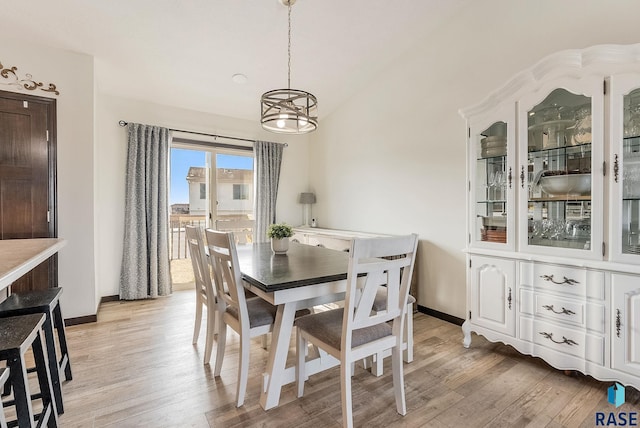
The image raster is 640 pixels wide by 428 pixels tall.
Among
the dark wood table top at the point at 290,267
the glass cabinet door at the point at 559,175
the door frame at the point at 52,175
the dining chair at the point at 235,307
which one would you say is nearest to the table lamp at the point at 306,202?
the dark wood table top at the point at 290,267

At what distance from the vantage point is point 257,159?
14.8 feet

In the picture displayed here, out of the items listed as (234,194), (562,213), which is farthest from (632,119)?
(234,194)

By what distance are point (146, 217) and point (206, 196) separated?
859 millimetres

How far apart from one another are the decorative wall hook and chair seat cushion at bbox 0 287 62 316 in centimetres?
198

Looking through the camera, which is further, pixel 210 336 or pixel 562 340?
pixel 210 336

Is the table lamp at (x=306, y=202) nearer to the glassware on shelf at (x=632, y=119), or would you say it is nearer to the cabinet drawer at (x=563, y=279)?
the cabinet drawer at (x=563, y=279)

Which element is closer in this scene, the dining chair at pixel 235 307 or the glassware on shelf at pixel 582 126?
the dining chair at pixel 235 307

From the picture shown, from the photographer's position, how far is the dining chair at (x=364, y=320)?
1438mm

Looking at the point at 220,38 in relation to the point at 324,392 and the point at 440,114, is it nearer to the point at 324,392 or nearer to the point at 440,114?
the point at 440,114

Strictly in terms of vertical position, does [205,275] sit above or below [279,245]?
below

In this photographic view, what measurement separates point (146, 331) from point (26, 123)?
2126 millimetres

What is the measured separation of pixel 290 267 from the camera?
192cm

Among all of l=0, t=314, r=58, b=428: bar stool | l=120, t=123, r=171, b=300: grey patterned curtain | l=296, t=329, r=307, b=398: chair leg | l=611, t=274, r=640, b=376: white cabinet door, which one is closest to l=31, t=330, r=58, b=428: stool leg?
l=0, t=314, r=58, b=428: bar stool

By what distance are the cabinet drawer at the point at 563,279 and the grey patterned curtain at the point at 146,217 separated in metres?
3.80
